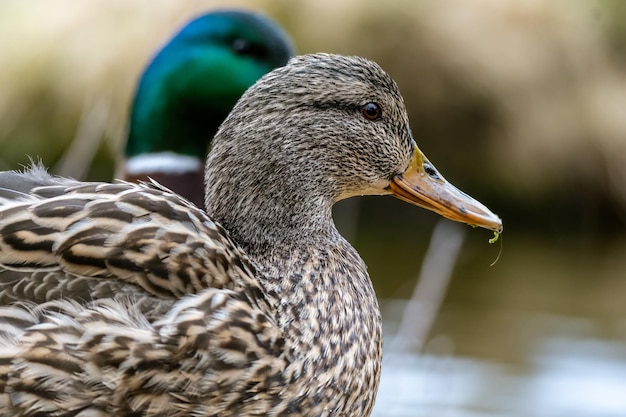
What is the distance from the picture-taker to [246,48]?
4.92 metres

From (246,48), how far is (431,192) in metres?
2.02

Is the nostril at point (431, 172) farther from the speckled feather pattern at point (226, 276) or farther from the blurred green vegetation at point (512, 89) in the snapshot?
the blurred green vegetation at point (512, 89)

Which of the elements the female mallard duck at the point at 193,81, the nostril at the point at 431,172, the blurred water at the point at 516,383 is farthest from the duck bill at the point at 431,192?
the blurred water at the point at 516,383

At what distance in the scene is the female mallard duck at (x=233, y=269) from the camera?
95.7 inches

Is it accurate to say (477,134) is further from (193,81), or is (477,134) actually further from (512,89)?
(193,81)

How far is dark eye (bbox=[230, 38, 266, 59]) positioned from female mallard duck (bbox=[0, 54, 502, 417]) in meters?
1.92

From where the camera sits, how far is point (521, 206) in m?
10.1

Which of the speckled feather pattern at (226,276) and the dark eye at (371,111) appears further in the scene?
the dark eye at (371,111)

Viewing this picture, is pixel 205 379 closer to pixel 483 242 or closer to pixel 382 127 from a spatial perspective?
pixel 382 127

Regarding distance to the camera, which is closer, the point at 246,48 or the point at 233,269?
the point at 233,269

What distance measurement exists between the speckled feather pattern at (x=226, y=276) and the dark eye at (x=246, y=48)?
1.93m

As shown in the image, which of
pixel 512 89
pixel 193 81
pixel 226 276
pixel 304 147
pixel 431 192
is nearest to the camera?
pixel 226 276

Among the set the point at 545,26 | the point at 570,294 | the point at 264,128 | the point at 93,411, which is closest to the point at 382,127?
the point at 264,128

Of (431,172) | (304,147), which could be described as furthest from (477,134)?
(304,147)
